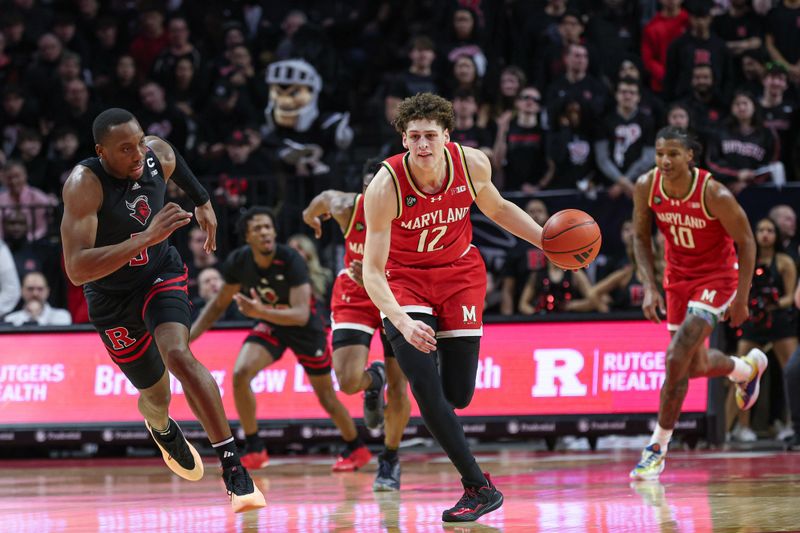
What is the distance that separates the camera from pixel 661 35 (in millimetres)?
13562

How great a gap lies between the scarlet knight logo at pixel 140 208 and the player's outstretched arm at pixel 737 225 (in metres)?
3.85

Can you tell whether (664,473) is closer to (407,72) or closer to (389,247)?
(389,247)

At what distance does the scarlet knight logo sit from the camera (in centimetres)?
636

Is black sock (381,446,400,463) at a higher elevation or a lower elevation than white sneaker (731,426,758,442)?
higher

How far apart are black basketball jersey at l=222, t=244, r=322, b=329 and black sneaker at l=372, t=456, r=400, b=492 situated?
206 cm

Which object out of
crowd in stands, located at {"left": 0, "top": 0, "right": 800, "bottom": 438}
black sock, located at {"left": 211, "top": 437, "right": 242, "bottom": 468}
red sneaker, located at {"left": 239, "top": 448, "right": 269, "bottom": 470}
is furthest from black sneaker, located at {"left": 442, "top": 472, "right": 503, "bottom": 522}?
crowd in stands, located at {"left": 0, "top": 0, "right": 800, "bottom": 438}

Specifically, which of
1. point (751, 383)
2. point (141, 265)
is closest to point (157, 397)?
point (141, 265)

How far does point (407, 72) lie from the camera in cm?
1327

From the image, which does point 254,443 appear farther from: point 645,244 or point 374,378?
point 645,244

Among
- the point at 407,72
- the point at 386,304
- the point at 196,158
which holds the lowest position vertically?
the point at 386,304

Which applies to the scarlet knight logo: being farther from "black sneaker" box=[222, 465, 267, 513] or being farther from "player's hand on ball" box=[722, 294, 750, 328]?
"player's hand on ball" box=[722, 294, 750, 328]

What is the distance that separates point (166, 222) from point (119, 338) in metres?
1.19

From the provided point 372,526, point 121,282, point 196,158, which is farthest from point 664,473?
point 196,158

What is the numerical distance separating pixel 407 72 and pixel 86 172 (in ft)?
24.4
